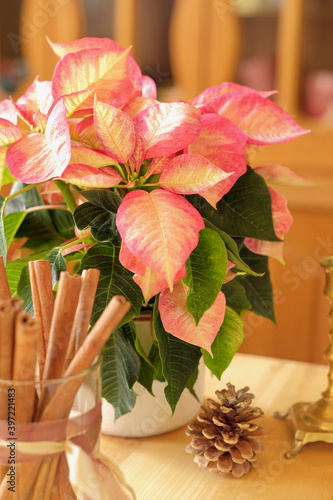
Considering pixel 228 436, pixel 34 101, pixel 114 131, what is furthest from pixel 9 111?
pixel 228 436

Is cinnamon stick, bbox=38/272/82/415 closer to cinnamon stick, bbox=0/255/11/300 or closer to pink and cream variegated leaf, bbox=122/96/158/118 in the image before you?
cinnamon stick, bbox=0/255/11/300

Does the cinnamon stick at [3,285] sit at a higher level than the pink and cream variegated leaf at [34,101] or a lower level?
lower

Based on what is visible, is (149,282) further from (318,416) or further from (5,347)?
(318,416)

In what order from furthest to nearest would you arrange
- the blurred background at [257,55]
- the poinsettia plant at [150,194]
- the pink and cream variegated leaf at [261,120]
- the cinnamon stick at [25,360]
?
the blurred background at [257,55], the pink and cream variegated leaf at [261,120], the poinsettia plant at [150,194], the cinnamon stick at [25,360]

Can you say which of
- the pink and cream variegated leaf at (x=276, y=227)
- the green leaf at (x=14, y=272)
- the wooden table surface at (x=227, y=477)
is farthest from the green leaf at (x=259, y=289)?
the green leaf at (x=14, y=272)

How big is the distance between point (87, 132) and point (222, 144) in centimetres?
12

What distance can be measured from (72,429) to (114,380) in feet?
0.52

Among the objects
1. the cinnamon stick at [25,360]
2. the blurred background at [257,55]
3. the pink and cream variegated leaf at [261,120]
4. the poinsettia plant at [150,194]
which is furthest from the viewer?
the blurred background at [257,55]

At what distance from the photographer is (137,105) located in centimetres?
57

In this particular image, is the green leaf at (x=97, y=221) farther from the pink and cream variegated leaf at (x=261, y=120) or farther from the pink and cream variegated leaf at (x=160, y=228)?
the pink and cream variegated leaf at (x=261, y=120)

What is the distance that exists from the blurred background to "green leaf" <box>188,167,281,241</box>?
1.24m

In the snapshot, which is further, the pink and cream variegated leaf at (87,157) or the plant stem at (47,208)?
the plant stem at (47,208)

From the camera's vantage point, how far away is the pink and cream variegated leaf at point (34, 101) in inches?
22.9

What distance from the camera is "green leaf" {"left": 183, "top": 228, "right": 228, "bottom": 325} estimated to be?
518 millimetres
